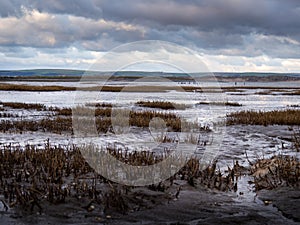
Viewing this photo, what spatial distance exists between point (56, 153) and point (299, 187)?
20.4ft

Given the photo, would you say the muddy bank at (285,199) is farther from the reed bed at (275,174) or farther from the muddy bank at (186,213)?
the reed bed at (275,174)

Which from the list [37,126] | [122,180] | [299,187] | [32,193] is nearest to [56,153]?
[122,180]

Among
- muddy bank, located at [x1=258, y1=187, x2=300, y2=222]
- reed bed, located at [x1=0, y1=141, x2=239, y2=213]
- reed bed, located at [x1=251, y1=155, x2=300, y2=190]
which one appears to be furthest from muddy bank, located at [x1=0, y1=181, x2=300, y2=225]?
reed bed, located at [x1=251, y1=155, x2=300, y2=190]

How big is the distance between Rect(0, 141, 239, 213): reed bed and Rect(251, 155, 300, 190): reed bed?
820 millimetres

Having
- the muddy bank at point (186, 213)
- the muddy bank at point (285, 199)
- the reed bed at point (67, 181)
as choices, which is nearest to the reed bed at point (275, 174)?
the muddy bank at point (285, 199)

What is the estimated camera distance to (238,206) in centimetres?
783

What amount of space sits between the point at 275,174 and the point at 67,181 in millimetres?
4865

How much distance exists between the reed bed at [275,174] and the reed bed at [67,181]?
32.3 inches

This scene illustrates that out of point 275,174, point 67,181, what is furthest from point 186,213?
point 275,174

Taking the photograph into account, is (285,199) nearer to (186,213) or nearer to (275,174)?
(275,174)

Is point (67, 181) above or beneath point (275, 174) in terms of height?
beneath

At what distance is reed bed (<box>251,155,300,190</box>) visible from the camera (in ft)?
29.6

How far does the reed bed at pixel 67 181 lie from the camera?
740 cm

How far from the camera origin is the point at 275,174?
9625mm
